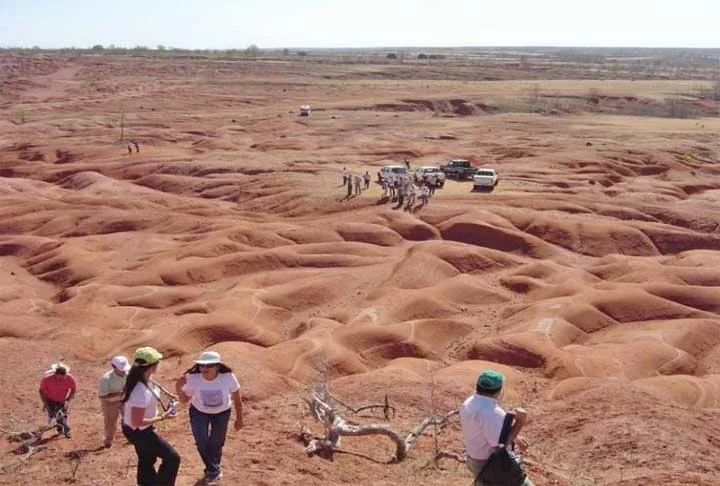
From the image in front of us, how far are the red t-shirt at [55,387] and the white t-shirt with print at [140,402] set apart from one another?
4.25 meters

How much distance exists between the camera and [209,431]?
8539 mm

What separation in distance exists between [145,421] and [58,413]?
175 inches

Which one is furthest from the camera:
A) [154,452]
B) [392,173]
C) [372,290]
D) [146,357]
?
[392,173]

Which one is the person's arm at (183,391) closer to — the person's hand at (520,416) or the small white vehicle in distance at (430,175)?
the person's hand at (520,416)

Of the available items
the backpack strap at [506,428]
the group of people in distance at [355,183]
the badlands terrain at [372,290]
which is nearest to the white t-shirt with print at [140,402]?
Result: the badlands terrain at [372,290]

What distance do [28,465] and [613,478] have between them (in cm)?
740

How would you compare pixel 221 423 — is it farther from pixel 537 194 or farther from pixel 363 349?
pixel 537 194

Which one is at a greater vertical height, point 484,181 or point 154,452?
point 154,452

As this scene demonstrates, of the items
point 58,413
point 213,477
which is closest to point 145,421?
point 213,477

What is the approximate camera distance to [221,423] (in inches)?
323

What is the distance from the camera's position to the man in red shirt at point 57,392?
1127cm

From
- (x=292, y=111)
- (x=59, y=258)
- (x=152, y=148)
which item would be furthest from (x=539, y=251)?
(x=292, y=111)

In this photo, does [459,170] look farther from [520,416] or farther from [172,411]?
[520,416]

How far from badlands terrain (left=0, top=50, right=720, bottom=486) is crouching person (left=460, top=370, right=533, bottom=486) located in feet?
9.90
